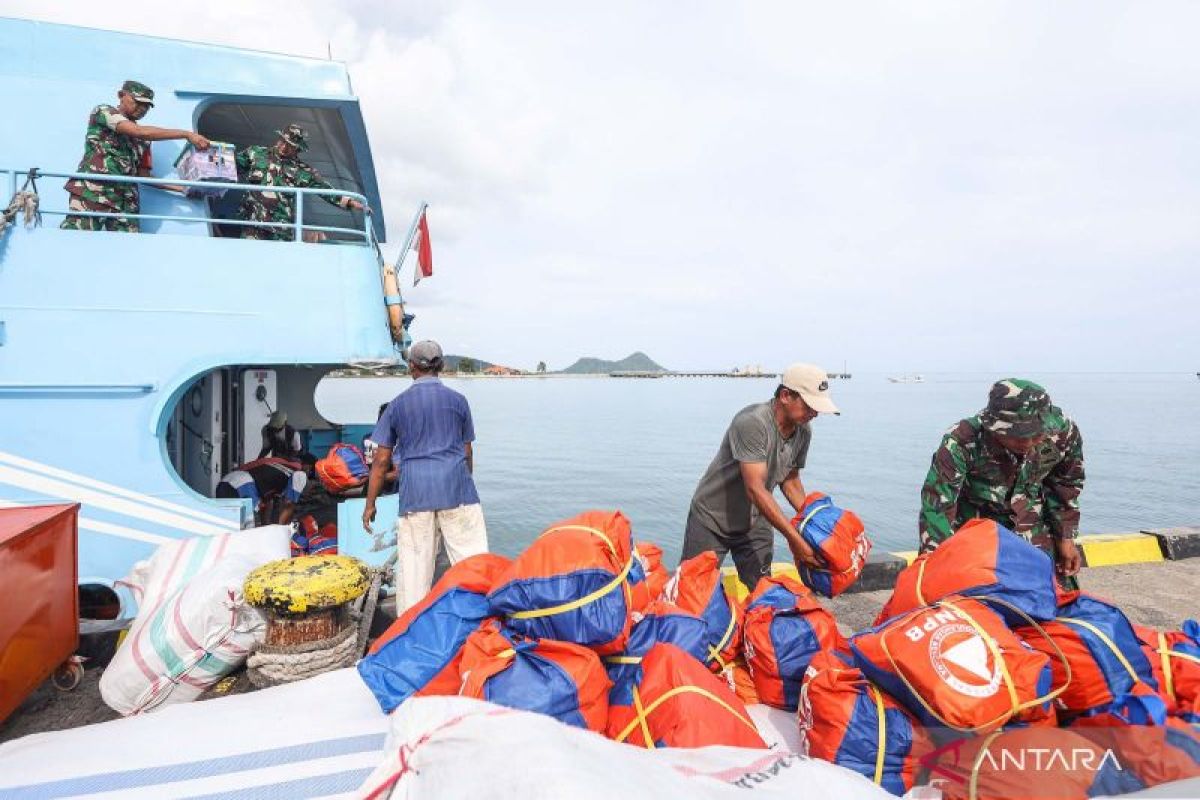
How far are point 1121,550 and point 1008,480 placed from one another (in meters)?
3.51

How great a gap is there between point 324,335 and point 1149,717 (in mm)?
5149

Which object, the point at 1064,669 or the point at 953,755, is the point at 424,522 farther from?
the point at 1064,669

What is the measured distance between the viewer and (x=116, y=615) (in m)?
4.69

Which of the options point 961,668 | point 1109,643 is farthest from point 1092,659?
point 961,668

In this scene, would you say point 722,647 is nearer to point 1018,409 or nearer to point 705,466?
point 1018,409

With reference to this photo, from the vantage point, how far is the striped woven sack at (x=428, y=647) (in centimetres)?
207

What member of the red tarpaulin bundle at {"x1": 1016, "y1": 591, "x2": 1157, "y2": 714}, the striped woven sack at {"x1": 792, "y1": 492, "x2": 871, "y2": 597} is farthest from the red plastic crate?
the red tarpaulin bundle at {"x1": 1016, "y1": 591, "x2": 1157, "y2": 714}

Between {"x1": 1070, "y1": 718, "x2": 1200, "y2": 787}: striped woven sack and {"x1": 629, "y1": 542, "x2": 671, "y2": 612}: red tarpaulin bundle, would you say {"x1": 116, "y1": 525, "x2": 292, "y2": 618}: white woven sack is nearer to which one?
{"x1": 629, "y1": 542, "x2": 671, "y2": 612}: red tarpaulin bundle

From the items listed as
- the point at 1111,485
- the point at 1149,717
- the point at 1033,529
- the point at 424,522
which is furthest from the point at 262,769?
the point at 1111,485

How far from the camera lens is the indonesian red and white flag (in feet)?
20.5

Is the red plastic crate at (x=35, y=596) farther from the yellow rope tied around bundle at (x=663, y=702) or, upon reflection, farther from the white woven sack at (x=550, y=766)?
the yellow rope tied around bundle at (x=663, y=702)

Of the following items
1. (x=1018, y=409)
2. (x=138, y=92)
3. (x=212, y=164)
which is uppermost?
(x=138, y=92)

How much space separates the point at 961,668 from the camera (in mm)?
→ 1704

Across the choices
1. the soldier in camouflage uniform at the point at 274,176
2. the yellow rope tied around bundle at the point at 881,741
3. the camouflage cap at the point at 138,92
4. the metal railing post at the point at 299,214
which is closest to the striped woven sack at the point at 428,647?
the yellow rope tied around bundle at the point at 881,741
